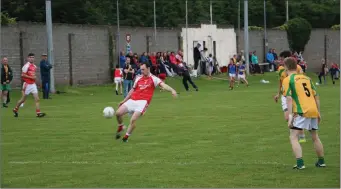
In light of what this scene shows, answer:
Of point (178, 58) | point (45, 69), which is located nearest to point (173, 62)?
point (178, 58)

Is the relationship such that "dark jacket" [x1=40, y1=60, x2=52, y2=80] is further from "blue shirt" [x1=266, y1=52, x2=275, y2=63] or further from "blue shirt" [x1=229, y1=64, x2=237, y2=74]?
"blue shirt" [x1=266, y1=52, x2=275, y2=63]

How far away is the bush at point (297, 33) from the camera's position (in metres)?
72.3

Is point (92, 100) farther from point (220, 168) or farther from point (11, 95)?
point (220, 168)

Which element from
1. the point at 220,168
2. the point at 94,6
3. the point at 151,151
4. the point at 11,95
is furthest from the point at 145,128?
the point at 94,6

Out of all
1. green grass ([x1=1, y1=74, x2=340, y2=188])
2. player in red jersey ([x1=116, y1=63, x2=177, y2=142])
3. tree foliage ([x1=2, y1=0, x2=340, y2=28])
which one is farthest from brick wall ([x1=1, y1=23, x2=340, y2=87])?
player in red jersey ([x1=116, y1=63, x2=177, y2=142])

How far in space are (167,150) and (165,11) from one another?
182 ft

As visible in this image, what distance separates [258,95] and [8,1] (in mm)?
25509

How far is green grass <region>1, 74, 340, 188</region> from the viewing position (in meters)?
13.4

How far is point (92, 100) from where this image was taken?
37.4m

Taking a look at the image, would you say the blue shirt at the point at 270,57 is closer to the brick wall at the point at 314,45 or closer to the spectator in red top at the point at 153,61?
the brick wall at the point at 314,45

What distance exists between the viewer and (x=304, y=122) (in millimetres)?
14289

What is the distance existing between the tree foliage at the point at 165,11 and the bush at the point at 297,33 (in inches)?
248

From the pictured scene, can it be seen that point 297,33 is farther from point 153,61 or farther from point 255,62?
point 153,61

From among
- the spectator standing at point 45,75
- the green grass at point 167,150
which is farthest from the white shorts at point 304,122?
the spectator standing at point 45,75
